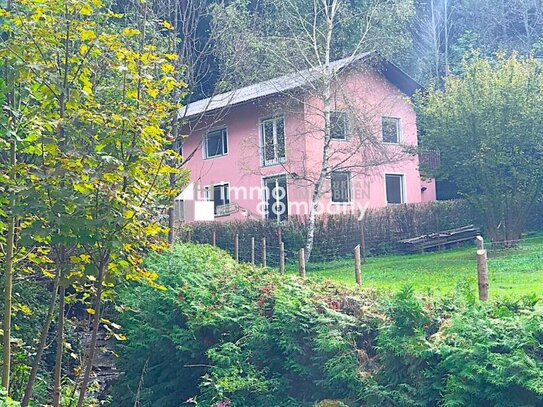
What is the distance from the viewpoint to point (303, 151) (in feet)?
83.5

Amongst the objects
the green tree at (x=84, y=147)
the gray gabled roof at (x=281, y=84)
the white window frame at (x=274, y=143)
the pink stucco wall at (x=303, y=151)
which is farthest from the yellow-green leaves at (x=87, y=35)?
the white window frame at (x=274, y=143)

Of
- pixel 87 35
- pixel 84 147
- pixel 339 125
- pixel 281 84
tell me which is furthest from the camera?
pixel 281 84

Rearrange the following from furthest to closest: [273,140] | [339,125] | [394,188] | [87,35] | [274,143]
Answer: [394,188], [273,140], [274,143], [339,125], [87,35]

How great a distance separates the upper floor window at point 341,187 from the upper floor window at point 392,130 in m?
2.45

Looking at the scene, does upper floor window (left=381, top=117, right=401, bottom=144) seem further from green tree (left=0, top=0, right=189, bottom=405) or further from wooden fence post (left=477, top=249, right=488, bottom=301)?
green tree (left=0, top=0, right=189, bottom=405)

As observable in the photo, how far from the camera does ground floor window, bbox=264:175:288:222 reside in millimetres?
27469

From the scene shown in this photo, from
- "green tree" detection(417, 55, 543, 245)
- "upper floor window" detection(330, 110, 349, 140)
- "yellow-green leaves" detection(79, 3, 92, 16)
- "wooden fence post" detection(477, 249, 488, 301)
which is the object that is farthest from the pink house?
"yellow-green leaves" detection(79, 3, 92, 16)

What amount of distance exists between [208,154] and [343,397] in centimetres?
2562

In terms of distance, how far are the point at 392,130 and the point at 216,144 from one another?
761 cm

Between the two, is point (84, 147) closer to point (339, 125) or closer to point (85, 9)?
point (85, 9)

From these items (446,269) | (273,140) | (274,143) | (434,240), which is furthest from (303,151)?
(446,269)

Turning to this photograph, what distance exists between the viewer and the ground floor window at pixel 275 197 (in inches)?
1081

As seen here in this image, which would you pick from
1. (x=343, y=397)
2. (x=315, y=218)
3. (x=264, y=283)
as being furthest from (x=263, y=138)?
(x=343, y=397)

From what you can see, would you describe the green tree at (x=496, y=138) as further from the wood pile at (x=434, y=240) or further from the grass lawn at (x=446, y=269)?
the wood pile at (x=434, y=240)
